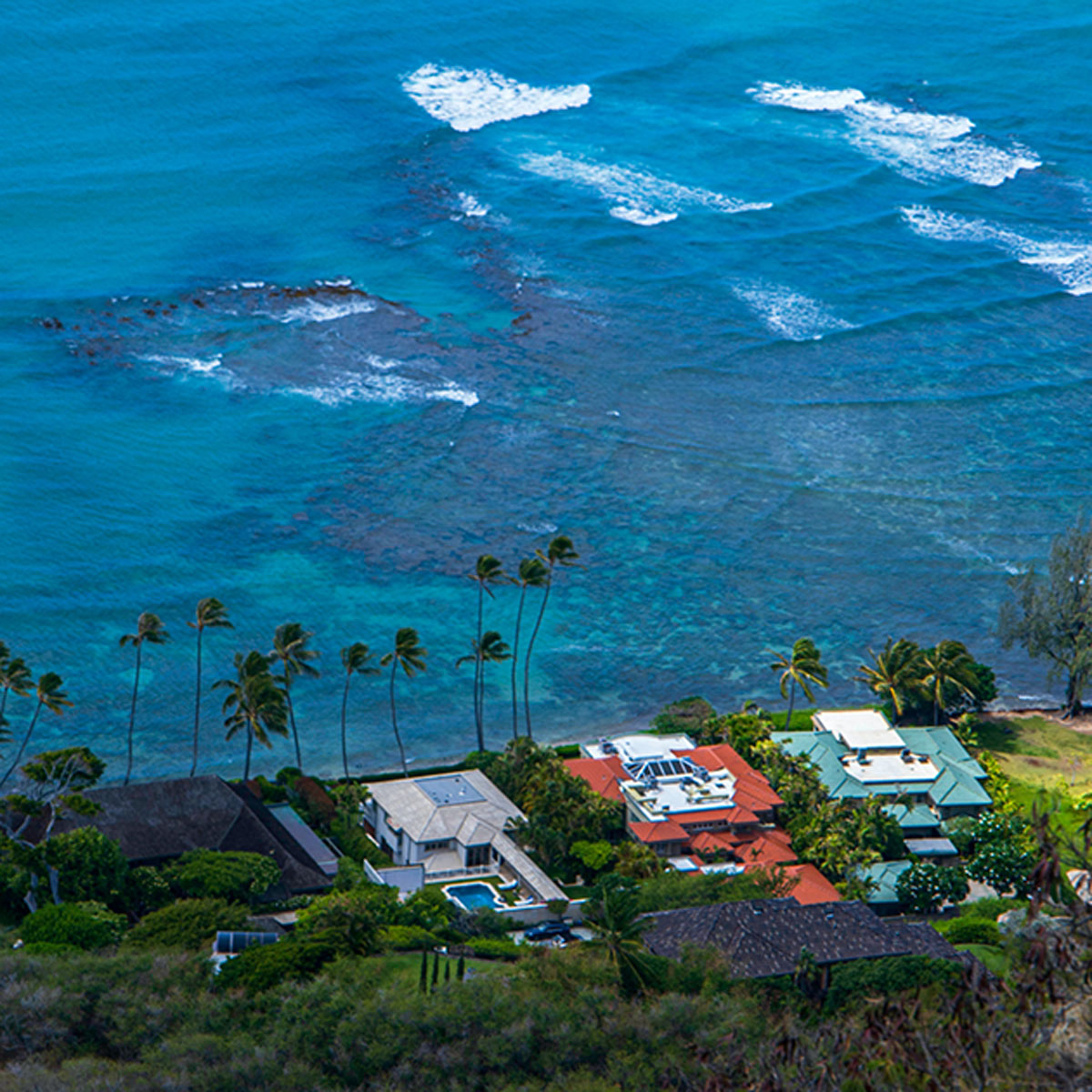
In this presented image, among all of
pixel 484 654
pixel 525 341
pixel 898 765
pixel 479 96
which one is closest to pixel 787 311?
pixel 525 341

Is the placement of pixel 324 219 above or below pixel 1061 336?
above

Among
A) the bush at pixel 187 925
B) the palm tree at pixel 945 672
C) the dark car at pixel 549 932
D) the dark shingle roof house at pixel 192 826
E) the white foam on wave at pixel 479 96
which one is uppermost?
the white foam on wave at pixel 479 96

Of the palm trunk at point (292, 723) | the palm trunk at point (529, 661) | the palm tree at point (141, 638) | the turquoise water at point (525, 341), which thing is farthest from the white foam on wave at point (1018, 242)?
the palm tree at point (141, 638)

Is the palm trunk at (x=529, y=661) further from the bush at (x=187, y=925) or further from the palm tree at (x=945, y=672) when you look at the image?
the bush at (x=187, y=925)

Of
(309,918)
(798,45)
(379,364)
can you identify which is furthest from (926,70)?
(309,918)

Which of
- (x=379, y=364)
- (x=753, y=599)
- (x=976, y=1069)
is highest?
Result: (x=976, y=1069)

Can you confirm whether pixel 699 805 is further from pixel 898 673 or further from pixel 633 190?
pixel 633 190

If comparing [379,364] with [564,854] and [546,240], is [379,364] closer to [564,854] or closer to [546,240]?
[546,240]

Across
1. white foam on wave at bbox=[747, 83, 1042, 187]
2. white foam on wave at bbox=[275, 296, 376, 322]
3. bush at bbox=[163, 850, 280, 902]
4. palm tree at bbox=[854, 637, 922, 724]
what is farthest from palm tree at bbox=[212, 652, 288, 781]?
white foam on wave at bbox=[747, 83, 1042, 187]
